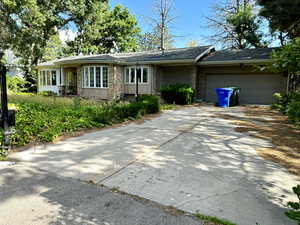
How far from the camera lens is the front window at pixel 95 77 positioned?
1491 cm

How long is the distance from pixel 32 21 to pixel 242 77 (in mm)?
18062

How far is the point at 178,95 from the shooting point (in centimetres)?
1326

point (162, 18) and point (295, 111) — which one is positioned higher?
point (162, 18)

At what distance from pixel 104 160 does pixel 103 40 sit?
93.4 feet

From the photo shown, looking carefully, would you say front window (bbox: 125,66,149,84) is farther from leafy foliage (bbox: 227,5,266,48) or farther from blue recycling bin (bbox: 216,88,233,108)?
leafy foliage (bbox: 227,5,266,48)

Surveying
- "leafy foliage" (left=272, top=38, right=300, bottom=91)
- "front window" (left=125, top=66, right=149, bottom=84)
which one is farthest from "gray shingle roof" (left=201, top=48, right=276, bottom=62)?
"leafy foliage" (left=272, top=38, right=300, bottom=91)

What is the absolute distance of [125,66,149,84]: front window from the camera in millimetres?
15566

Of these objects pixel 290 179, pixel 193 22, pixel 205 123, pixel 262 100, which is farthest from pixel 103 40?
pixel 290 179

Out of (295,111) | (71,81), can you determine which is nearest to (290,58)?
(295,111)

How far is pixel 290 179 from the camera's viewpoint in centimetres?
321

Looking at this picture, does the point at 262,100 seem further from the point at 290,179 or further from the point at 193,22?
the point at 193,22

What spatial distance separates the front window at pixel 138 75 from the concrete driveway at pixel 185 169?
1009 cm

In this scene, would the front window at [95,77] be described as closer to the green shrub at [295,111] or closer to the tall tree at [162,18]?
the tall tree at [162,18]

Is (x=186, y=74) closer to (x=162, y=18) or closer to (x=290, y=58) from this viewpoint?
(x=162, y=18)
